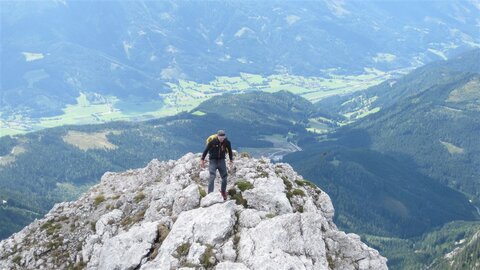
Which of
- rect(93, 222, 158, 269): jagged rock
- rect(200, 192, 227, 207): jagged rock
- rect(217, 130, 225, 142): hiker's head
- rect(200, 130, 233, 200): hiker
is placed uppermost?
rect(217, 130, 225, 142): hiker's head

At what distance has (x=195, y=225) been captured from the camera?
5972 centimetres

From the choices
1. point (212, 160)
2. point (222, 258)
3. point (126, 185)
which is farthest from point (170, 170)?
point (222, 258)

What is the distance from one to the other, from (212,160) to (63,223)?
3295 centimetres

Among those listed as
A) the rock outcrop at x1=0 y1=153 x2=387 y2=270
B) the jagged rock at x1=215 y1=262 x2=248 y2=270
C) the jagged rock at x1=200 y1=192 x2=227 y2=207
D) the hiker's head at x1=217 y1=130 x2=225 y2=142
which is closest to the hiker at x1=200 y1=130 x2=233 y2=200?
the hiker's head at x1=217 y1=130 x2=225 y2=142

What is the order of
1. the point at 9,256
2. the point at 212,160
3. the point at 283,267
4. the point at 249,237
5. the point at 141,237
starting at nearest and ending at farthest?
1. the point at 283,267
2. the point at 249,237
3. the point at 141,237
4. the point at 212,160
5. the point at 9,256

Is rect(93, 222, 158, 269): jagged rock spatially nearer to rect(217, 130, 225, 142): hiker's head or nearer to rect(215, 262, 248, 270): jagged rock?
rect(215, 262, 248, 270): jagged rock

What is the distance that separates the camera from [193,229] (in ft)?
195

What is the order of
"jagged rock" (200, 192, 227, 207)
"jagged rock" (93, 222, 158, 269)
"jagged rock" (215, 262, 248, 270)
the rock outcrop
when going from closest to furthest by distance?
"jagged rock" (215, 262, 248, 270), the rock outcrop, "jagged rock" (93, 222, 158, 269), "jagged rock" (200, 192, 227, 207)

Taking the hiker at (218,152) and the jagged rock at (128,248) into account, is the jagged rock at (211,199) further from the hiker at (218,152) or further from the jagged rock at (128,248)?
the jagged rock at (128,248)

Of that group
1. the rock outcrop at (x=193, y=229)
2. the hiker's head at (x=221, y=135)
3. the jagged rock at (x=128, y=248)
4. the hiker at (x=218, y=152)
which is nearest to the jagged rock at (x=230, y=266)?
the rock outcrop at (x=193, y=229)

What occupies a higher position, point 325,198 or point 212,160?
point 212,160

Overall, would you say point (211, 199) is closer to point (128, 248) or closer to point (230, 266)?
point (128, 248)

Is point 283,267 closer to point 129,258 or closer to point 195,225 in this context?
point 195,225

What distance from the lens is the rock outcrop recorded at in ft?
184
